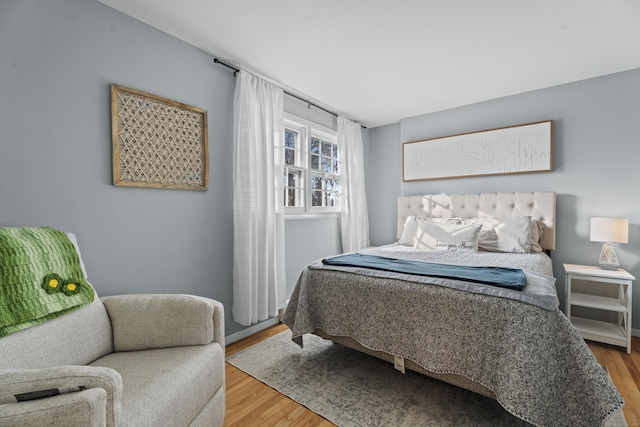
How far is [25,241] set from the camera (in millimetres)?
1384

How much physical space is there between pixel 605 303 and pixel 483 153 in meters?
1.88

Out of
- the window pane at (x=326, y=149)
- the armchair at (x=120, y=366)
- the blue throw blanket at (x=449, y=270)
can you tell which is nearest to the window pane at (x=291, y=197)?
the window pane at (x=326, y=149)

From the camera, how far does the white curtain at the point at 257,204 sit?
2654 millimetres

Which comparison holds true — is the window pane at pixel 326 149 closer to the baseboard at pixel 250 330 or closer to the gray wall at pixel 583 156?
the gray wall at pixel 583 156

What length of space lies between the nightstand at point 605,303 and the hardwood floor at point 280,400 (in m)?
0.16

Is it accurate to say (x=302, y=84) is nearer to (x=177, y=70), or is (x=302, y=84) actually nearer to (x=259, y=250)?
(x=177, y=70)

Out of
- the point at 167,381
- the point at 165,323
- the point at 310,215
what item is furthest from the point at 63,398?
the point at 310,215

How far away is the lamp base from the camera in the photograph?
8.84ft

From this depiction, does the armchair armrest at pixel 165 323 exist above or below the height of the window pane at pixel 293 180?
below

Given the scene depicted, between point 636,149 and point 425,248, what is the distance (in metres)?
2.13

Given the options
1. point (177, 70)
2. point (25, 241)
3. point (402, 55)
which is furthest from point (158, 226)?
point (402, 55)

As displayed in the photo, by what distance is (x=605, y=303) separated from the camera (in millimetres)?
2586

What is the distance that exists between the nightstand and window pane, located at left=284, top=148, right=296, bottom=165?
297 centimetres

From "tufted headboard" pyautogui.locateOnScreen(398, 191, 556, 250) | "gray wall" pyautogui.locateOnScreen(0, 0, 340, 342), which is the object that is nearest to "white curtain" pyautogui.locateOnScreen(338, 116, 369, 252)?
"tufted headboard" pyautogui.locateOnScreen(398, 191, 556, 250)
